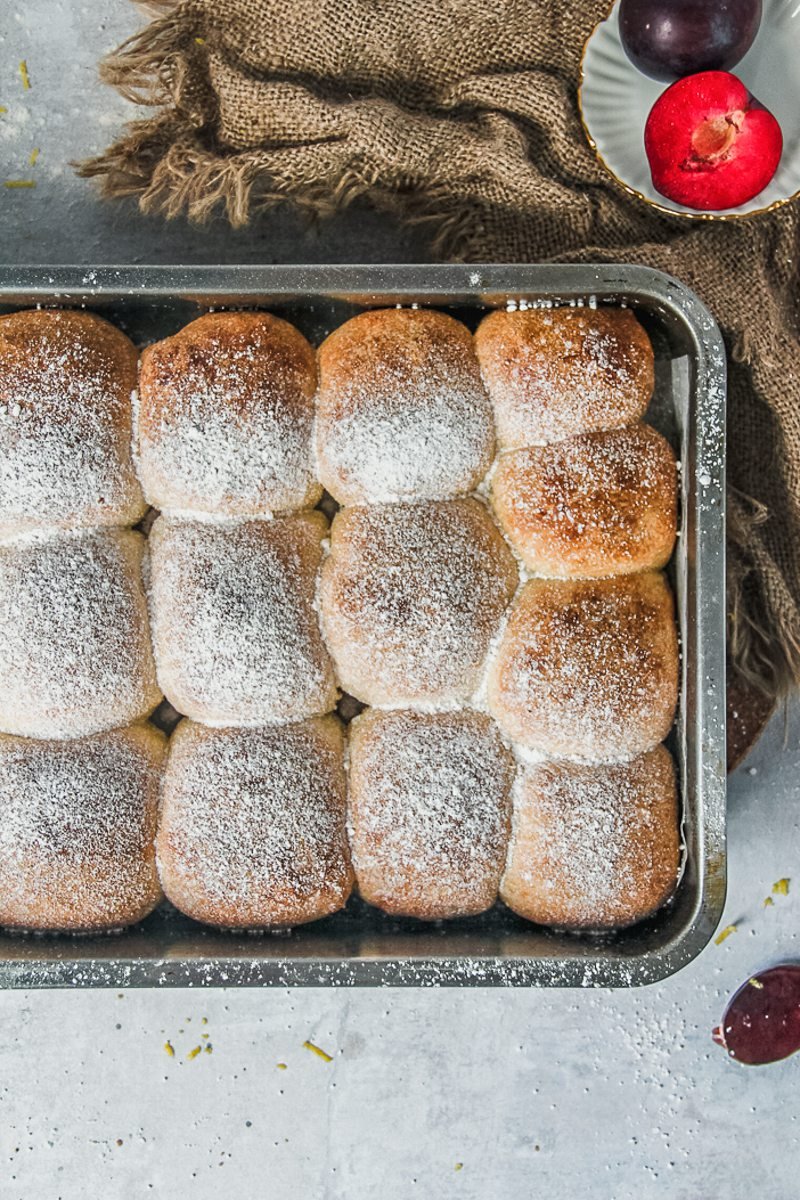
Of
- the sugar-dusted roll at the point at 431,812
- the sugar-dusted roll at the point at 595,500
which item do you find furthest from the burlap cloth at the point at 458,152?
the sugar-dusted roll at the point at 431,812

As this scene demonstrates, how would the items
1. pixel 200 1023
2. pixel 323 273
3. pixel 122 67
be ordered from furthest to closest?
pixel 200 1023, pixel 122 67, pixel 323 273

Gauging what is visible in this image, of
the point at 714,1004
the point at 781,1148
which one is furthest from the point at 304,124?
the point at 781,1148

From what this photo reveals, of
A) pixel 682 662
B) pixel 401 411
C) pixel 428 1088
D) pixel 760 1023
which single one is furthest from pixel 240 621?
pixel 760 1023

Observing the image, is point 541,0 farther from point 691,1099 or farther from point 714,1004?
point 691,1099

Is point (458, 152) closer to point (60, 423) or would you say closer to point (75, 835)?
point (60, 423)

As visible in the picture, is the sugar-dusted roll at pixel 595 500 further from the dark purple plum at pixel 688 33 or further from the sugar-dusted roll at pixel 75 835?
the sugar-dusted roll at pixel 75 835

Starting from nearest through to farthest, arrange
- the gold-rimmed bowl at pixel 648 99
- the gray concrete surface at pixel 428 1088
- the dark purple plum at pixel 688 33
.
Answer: the dark purple plum at pixel 688 33 < the gold-rimmed bowl at pixel 648 99 < the gray concrete surface at pixel 428 1088

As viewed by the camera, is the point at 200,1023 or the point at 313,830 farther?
the point at 200,1023
